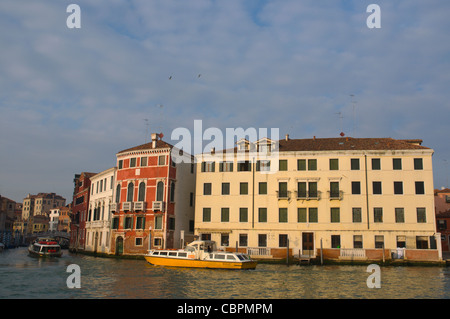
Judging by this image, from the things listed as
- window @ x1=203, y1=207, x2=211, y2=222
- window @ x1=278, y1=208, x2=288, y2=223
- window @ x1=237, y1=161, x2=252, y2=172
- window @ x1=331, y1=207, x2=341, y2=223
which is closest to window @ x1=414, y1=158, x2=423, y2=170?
window @ x1=331, y1=207, x2=341, y2=223

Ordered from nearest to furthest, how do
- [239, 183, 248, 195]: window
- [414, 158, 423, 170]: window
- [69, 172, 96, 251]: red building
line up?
[414, 158, 423, 170]: window
[239, 183, 248, 195]: window
[69, 172, 96, 251]: red building

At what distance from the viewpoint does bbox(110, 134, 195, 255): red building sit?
4384cm

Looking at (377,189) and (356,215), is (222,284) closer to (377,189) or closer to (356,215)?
(356,215)

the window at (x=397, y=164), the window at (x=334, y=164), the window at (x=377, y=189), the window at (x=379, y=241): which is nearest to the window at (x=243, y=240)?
the window at (x=334, y=164)

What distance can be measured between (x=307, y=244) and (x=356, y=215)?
5310 mm

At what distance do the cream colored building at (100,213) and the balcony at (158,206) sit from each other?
22.9 feet

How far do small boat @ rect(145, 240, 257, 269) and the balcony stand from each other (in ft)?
32.1

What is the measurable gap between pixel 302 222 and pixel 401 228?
8855 millimetres

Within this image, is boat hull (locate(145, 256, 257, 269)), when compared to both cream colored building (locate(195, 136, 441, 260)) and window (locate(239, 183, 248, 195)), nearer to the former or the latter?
cream colored building (locate(195, 136, 441, 260))

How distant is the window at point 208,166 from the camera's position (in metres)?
43.2

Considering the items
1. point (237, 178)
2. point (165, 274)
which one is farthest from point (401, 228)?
point (165, 274)

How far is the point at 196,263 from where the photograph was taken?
31891 mm

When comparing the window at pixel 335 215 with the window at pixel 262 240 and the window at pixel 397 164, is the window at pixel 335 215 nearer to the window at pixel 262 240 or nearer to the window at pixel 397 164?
the window at pixel 397 164

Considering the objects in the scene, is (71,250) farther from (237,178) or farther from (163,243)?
(237,178)
